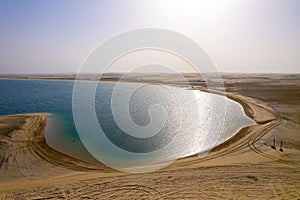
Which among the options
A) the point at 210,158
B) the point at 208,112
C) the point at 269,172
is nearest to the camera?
the point at 269,172

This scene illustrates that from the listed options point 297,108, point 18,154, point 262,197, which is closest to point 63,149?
point 18,154

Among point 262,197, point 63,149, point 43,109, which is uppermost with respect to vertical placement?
point 43,109

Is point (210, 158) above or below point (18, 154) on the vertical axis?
below

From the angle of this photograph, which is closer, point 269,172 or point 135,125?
point 269,172

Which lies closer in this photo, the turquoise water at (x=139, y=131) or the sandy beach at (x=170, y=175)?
the sandy beach at (x=170, y=175)

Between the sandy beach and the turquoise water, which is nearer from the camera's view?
the sandy beach

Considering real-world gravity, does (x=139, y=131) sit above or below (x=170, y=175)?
above

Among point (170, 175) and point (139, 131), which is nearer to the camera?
point (170, 175)

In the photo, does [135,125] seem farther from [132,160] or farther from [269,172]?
[269,172]
